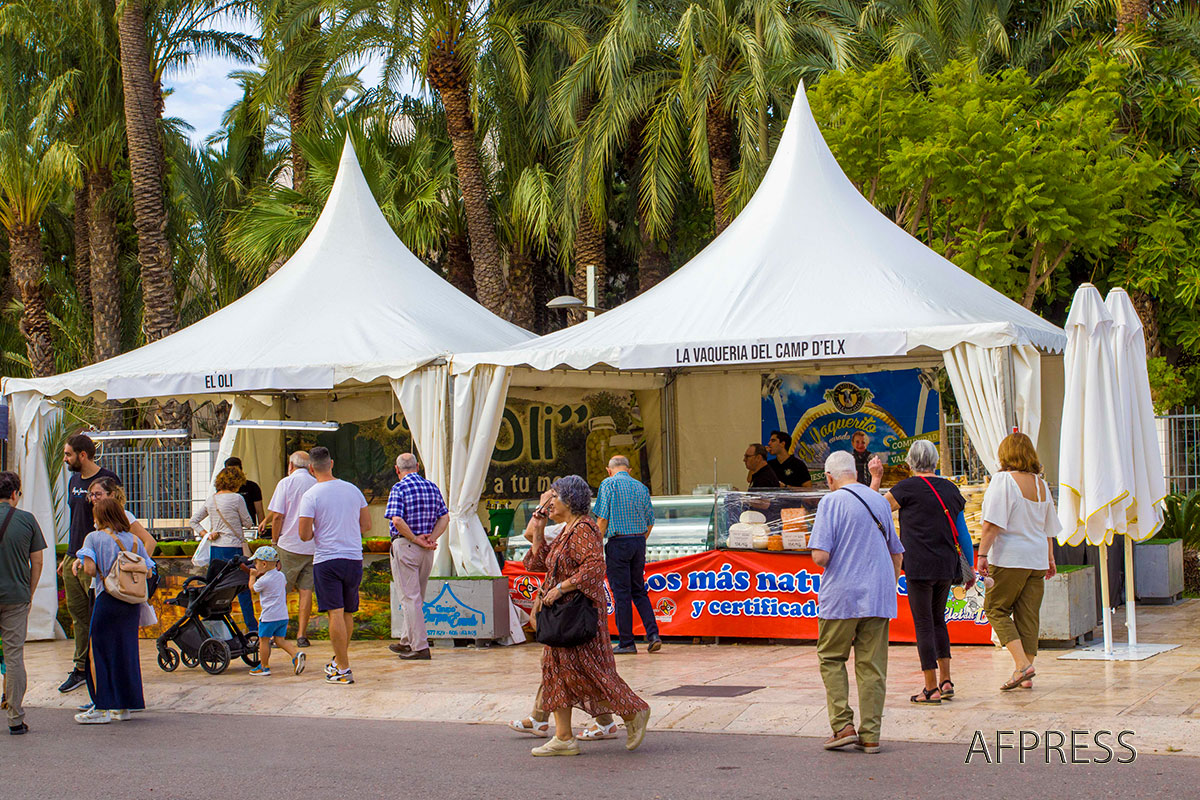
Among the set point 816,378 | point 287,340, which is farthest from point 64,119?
point 816,378

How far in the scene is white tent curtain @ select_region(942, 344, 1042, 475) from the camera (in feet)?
35.1

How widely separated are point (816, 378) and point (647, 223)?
7.95 m

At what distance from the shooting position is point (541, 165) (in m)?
26.4

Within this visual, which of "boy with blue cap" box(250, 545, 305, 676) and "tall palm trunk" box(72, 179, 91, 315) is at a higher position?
"tall palm trunk" box(72, 179, 91, 315)

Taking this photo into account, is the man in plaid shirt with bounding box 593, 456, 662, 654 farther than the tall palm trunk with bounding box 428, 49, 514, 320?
No

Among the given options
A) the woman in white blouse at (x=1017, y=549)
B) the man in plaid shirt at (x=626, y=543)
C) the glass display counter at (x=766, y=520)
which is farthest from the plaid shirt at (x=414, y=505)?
the woman in white blouse at (x=1017, y=549)

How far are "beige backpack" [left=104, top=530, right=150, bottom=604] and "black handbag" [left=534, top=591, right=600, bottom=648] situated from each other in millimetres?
3161

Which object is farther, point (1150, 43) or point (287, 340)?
point (1150, 43)

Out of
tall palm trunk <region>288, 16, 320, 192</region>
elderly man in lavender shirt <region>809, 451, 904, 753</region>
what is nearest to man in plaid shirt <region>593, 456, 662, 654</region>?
elderly man in lavender shirt <region>809, 451, 904, 753</region>

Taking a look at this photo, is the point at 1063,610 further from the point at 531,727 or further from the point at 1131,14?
the point at 1131,14

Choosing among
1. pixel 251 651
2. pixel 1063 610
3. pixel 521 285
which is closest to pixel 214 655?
pixel 251 651

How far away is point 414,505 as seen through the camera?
1136cm

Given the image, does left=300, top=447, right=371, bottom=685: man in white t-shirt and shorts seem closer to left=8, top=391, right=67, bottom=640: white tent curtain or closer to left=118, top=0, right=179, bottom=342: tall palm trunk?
left=8, top=391, right=67, bottom=640: white tent curtain

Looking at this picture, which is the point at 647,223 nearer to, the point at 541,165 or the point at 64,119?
the point at 541,165
